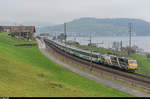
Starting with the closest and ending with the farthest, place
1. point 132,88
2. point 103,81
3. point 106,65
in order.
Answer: point 132,88, point 103,81, point 106,65

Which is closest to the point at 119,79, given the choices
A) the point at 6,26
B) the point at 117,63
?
the point at 117,63

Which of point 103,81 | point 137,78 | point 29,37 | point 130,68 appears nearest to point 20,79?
point 103,81

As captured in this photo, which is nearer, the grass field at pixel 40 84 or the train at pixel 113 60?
the grass field at pixel 40 84

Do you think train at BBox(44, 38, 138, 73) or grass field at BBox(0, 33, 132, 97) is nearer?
grass field at BBox(0, 33, 132, 97)

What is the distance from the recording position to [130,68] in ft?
143

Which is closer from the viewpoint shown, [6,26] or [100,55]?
[100,55]

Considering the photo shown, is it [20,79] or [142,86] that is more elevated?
[20,79]

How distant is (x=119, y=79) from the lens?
38.4 m

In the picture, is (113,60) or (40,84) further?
(113,60)

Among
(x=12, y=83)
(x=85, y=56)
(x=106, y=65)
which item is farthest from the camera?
(x=85, y=56)

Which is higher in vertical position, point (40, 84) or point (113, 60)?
point (40, 84)

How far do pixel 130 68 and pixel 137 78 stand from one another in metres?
5.35

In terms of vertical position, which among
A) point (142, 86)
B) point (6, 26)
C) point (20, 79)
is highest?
point (6, 26)

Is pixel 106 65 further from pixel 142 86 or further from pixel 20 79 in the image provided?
pixel 20 79
